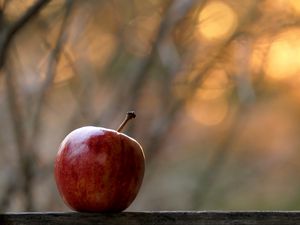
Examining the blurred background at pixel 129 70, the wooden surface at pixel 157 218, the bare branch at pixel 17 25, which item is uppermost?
the bare branch at pixel 17 25

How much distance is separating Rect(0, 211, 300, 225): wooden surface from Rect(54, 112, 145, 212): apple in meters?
0.06

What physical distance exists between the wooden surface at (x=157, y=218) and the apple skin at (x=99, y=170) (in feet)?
0.21

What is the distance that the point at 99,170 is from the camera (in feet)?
3.20

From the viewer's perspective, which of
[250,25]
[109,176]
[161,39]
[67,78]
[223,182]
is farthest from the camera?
[223,182]

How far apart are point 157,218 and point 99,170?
0.12m

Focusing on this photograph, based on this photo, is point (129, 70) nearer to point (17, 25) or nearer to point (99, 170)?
point (17, 25)

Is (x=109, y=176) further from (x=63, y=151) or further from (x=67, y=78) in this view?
(x=67, y=78)

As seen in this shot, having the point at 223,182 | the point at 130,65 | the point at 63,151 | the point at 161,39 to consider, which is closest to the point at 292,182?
the point at 223,182

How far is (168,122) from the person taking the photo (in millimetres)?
2795

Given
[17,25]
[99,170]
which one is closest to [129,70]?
[17,25]

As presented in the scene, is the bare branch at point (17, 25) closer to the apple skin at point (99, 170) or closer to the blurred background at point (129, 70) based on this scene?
the blurred background at point (129, 70)

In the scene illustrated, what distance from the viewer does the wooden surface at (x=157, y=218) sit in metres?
0.89

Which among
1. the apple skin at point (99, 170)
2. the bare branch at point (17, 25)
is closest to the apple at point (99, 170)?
the apple skin at point (99, 170)

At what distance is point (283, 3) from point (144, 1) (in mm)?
602
